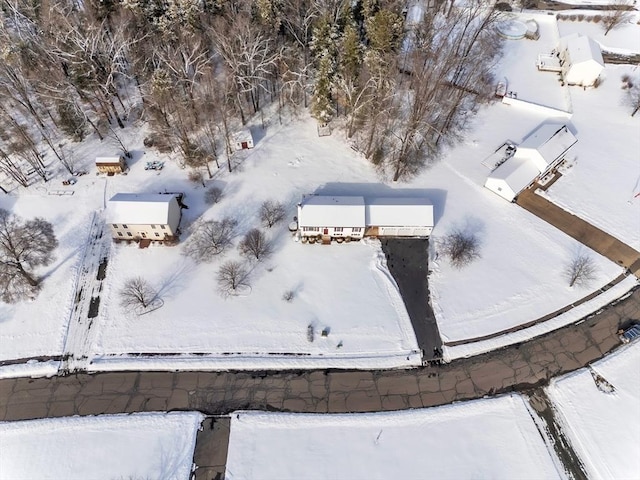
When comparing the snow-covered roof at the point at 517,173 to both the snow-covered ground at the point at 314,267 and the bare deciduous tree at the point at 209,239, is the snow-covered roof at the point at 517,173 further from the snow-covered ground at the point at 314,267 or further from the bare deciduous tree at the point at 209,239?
the bare deciduous tree at the point at 209,239

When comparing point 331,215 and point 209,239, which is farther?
point 209,239

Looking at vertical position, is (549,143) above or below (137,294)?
above

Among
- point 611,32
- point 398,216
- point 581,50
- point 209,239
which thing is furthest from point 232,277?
point 611,32

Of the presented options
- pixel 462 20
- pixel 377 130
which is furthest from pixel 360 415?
pixel 462 20

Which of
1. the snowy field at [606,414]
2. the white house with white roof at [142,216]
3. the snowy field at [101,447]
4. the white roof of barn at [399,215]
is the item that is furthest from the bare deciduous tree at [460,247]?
the white house with white roof at [142,216]

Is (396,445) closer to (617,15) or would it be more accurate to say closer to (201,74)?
(201,74)

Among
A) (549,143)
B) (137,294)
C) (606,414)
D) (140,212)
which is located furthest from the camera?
(549,143)

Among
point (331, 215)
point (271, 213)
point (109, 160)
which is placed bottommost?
point (331, 215)
